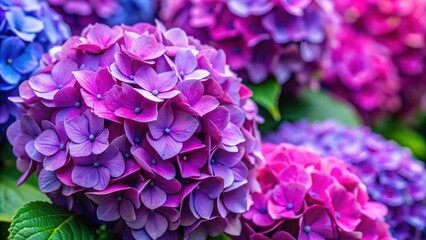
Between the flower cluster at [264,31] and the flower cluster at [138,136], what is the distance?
41cm

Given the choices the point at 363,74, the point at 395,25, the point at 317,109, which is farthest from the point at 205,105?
the point at 395,25

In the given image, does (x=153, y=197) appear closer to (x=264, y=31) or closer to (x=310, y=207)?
(x=310, y=207)

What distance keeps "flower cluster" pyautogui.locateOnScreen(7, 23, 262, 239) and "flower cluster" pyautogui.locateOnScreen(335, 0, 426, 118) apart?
104cm

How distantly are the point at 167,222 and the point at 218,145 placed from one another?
0.46 ft

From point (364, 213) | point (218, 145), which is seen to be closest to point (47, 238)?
point (218, 145)

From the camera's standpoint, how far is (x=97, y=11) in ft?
5.10

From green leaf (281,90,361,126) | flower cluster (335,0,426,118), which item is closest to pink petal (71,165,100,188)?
green leaf (281,90,361,126)

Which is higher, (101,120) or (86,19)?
(101,120)

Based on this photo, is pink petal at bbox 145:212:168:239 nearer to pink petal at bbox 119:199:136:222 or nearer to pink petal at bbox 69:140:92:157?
pink petal at bbox 119:199:136:222

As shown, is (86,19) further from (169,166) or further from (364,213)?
(364,213)

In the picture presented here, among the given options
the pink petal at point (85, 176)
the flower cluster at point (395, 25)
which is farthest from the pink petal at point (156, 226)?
the flower cluster at point (395, 25)

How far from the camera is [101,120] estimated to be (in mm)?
903

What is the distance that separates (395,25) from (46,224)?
1374mm

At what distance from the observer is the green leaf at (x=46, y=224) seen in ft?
2.99
